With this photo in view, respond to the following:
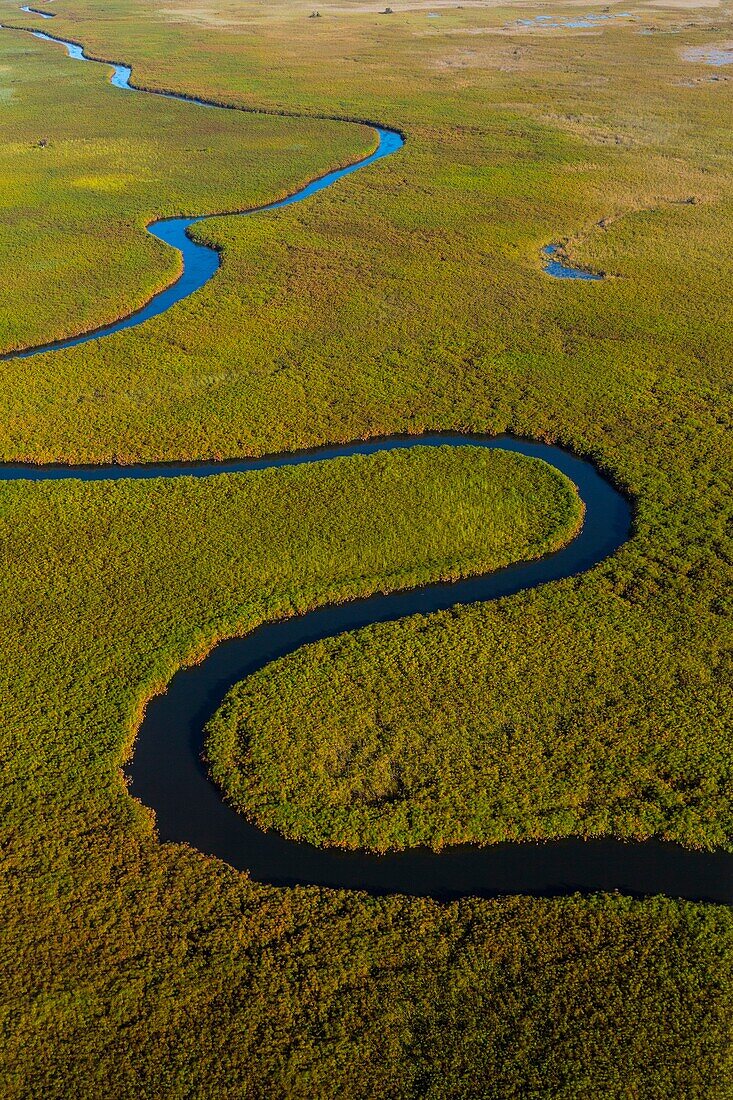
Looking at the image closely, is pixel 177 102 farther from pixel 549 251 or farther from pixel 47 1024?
pixel 47 1024

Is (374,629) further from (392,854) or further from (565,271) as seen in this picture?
(565,271)

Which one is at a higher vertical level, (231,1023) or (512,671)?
(512,671)

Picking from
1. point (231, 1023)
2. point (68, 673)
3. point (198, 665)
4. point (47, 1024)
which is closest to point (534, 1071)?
point (231, 1023)

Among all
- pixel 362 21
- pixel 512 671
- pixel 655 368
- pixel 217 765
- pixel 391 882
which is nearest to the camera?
pixel 391 882

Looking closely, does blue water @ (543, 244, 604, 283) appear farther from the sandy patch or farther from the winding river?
the sandy patch

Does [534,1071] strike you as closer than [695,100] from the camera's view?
Yes
